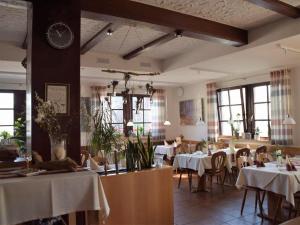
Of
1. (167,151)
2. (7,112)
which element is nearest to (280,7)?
(167,151)

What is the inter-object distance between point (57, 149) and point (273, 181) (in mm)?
2947

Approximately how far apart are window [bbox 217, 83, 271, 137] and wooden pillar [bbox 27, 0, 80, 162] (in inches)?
220

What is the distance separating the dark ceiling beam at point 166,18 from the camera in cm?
334

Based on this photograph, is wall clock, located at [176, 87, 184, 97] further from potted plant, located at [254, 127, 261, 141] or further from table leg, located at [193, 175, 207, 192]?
table leg, located at [193, 175, 207, 192]

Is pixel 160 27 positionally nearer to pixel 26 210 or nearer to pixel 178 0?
pixel 178 0

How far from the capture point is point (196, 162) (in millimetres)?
5750

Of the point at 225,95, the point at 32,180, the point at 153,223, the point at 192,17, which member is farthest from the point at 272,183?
the point at 225,95

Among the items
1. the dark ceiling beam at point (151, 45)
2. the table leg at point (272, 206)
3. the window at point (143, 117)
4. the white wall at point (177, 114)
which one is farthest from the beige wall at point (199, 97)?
the dark ceiling beam at point (151, 45)

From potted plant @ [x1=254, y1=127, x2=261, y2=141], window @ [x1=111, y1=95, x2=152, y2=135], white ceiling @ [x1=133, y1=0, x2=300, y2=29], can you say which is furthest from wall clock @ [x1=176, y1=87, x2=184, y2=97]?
white ceiling @ [x1=133, y1=0, x2=300, y2=29]

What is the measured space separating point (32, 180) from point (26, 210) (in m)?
0.23

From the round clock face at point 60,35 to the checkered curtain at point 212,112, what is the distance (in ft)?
19.5

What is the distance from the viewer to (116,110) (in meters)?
8.99

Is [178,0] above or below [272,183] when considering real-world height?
above

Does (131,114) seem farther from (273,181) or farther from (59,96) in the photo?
(59,96)
